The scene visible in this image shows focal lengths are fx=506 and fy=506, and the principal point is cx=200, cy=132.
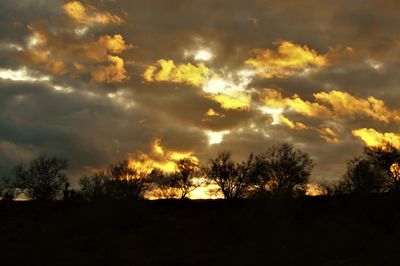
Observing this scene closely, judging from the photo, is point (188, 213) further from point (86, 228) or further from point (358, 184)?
point (358, 184)

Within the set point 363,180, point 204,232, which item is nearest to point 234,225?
point 204,232

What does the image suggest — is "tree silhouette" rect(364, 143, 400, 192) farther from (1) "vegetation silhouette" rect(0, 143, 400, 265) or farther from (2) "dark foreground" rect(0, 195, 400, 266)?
(2) "dark foreground" rect(0, 195, 400, 266)

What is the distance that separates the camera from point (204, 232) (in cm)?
5009

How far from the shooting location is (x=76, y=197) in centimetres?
7006

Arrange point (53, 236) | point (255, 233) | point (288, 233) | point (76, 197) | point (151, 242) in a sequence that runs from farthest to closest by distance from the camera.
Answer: point (76, 197)
point (53, 236)
point (151, 242)
point (255, 233)
point (288, 233)

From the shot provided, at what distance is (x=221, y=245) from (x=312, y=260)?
43.6 feet

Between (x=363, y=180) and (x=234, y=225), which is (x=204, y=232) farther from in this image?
(x=363, y=180)

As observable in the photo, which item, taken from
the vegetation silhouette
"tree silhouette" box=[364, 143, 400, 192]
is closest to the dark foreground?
the vegetation silhouette

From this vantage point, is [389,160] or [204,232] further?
[389,160]

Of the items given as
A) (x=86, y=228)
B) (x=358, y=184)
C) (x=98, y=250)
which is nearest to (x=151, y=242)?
(x=98, y=250)

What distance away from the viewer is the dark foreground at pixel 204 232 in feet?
116

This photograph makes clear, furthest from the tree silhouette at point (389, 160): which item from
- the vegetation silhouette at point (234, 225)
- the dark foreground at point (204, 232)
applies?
the dark foreground at point (204, 232)

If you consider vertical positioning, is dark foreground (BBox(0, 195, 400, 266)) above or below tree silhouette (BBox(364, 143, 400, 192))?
below

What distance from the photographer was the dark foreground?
116 ft
